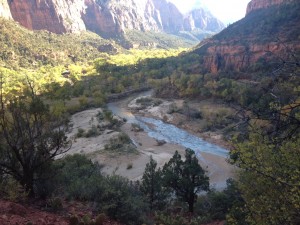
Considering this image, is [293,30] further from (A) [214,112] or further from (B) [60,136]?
(B) [60,136]

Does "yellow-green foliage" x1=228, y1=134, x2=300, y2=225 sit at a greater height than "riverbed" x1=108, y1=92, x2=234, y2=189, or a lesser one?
greater

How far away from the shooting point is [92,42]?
500 feet

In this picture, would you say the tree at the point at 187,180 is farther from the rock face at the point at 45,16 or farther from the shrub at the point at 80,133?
the rock face at the point at 45,16

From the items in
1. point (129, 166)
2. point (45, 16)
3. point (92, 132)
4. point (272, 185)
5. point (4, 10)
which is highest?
point (4, 10)

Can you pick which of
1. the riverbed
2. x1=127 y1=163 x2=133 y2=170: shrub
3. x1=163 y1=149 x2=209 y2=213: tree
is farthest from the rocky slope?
x1=163 y1=149 x2=209 y2=213: tree

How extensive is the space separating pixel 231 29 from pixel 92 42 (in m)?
70.7

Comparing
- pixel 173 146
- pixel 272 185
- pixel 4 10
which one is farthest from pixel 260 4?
pixel 272 185

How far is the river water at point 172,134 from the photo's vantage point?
42156mm

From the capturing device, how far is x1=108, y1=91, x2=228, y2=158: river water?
42156 millimetres

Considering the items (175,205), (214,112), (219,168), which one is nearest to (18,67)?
(214,112)

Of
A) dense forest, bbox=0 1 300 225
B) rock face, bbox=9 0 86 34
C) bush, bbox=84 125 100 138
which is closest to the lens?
dense forest, bbox=0 1 300 225

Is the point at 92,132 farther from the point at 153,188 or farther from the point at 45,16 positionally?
the point at 45,16

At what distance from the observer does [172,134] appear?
49781 millimetres

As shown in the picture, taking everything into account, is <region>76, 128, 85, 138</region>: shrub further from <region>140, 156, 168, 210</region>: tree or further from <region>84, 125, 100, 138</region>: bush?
<region>140, 156, 168, 210</region>: tree
